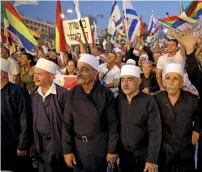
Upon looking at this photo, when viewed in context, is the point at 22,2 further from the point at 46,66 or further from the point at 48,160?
the point at 48,160

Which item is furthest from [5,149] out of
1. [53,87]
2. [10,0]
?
[10,0]

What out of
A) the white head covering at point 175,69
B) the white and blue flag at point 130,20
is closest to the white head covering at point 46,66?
the white head covering at point 175,69

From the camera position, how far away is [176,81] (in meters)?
3.65

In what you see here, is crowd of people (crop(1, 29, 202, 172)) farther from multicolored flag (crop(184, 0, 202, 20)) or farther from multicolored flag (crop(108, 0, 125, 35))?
multicolored flag (crop(108, 0, 125, 35))

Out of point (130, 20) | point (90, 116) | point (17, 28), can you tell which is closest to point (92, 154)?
point (90, 116)

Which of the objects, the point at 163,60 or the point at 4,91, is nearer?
the point at 4,91

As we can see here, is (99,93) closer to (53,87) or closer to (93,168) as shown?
(53,87)

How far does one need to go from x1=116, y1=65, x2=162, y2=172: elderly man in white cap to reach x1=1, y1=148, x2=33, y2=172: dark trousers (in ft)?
4.93

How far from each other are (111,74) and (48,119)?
310cm

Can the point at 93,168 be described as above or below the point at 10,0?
below

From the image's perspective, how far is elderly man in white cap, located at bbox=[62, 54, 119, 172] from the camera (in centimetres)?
360

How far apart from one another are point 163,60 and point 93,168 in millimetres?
3919

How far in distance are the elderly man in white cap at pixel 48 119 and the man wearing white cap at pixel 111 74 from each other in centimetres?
259

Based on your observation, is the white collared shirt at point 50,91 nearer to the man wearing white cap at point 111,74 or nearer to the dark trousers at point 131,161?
the dark trousers at point 131,161
